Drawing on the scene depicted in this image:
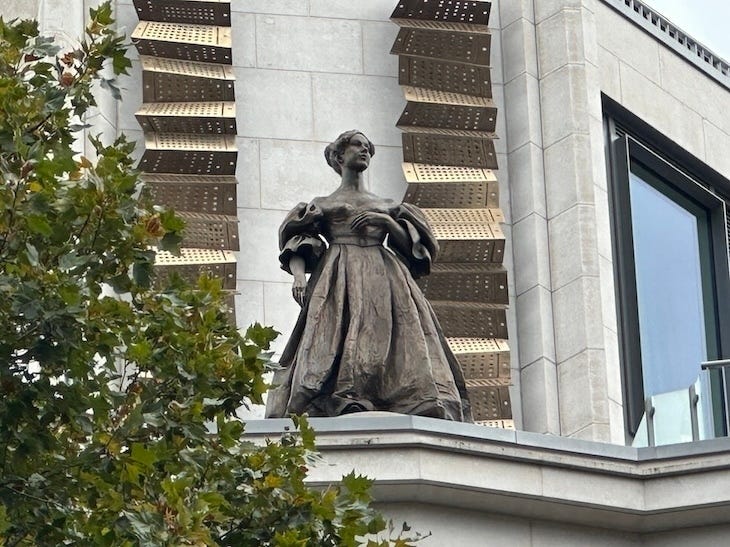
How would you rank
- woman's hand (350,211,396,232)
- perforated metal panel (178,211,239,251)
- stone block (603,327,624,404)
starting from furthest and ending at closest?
stone block (603,327,624,404)
perforated metal panel (178,211,239,251)
woman's hand (350,211,396,232)

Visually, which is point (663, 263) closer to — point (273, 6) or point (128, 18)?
point (273, 6)

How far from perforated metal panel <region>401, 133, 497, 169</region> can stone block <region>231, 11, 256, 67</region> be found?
1.61 meters

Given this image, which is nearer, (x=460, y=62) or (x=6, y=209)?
(x=6, y=209)

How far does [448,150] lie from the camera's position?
3067 centimetres

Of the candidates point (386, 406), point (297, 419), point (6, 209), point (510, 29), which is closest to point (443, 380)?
point (386, 406)

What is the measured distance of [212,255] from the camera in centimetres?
2936

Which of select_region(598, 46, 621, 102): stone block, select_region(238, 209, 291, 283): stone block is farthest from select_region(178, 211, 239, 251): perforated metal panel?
select_region(598, 46, 621, 102): stone block

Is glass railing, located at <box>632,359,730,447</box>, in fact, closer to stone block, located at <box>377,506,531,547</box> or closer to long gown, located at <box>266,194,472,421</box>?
stone block, located at <box>377,506,531,547</box>

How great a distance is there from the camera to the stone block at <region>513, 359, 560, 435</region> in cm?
2977

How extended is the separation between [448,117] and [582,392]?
294 centimetres

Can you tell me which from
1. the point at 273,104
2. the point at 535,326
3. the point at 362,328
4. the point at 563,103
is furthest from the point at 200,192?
the point at 362,328

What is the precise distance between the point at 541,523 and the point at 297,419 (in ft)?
13.7

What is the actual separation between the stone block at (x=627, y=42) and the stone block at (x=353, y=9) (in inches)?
87.5

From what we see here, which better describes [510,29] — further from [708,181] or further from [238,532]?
[238,532]
